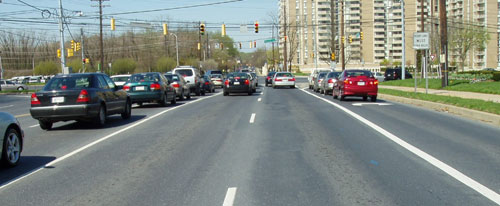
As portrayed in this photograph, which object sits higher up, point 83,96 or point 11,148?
point 83,96

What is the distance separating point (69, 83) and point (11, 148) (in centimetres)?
567

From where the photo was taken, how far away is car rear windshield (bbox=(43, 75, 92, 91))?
526 inches

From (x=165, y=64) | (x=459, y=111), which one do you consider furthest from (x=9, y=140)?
(x=165, y=64)

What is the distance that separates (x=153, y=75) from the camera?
21.5 m

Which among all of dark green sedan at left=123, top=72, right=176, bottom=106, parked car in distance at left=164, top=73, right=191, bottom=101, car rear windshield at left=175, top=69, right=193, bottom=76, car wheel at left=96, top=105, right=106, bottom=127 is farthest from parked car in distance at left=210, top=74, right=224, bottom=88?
car wheel at left=96, top=105, right=106, bottom=127

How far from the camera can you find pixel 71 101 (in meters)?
13.0

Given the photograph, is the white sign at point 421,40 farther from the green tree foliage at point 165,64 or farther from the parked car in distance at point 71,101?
the green tree foliage at point 165,64

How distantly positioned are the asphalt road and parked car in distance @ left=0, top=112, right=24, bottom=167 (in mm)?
225

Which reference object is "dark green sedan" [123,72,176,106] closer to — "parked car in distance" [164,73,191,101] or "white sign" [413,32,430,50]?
"parked car in distance" [164,73,191,101]

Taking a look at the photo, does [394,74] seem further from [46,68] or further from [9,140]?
[46,68]

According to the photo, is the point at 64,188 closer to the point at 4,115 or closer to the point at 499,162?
the point at 4,115

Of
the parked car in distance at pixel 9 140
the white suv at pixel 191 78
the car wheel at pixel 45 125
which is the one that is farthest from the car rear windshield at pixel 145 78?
the parked car in distance at pixel 9 140

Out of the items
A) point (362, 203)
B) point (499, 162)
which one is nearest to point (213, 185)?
point (362, 203)

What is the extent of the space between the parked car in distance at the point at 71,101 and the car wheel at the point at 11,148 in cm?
448
